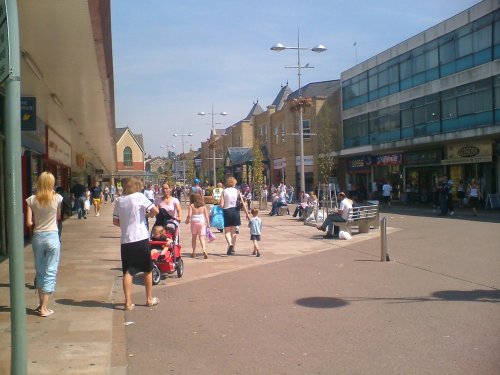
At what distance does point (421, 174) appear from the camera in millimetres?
34312

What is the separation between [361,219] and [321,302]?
898cm

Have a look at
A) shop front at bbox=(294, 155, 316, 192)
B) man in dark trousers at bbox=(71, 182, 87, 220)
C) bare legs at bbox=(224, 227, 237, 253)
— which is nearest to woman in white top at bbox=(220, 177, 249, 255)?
bare legs at bbox=(224, 227, 237, 253)

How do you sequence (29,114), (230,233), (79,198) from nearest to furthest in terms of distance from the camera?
(29,114)
(230,233)
(79,198)

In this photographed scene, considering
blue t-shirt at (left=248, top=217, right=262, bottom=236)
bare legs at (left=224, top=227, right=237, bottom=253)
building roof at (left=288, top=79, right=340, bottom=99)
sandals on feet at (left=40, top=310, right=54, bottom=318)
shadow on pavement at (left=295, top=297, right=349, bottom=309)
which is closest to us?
sandals on feet at (left=40, top=310, right=54, bottom=318)

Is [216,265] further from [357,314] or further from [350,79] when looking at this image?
[350,79]

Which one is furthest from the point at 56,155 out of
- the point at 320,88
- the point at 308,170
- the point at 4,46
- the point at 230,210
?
the point at 320,88

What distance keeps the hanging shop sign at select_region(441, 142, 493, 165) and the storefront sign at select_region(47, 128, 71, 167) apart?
20.5 m

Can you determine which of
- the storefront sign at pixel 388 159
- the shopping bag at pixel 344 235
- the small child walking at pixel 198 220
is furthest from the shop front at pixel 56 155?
the storefront sign at pixel 388 159

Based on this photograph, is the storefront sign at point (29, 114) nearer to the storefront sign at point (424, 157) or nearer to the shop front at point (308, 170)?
the storefront sign at point (424, 157)

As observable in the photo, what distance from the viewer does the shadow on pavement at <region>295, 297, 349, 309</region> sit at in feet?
23.3

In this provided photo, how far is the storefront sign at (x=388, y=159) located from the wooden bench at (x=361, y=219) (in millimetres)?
19652

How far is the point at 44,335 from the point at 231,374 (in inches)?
89.0

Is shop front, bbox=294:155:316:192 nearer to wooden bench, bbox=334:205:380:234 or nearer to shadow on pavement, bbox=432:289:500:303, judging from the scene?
wooden bench, bbox=334:205:380:234

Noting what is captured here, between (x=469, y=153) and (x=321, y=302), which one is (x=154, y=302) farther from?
(x=469, y=153)
